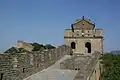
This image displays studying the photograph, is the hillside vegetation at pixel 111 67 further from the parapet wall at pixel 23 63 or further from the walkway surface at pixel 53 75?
the walkway surface at pixel 53 75

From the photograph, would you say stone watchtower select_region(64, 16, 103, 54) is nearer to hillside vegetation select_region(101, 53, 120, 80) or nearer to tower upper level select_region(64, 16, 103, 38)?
tower upper level select_region(64, 16, 103, 38)

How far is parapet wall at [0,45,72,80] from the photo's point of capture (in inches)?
396

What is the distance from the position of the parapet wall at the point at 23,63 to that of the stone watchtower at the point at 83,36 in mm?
7261

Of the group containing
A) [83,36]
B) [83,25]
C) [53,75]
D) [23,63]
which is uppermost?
[83,25]

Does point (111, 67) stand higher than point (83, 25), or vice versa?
point (83, 25)

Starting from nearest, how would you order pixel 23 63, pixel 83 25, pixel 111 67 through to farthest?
1. pixel 23 63
2. pixel 111 67
3. pixel 83 25

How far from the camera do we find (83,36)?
23812mm

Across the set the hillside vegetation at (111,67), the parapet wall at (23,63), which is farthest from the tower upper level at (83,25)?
the parapet wall at (23,63)

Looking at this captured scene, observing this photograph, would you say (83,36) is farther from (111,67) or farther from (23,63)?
(23,63)

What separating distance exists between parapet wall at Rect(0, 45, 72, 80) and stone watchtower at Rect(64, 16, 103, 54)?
7261 millimetres

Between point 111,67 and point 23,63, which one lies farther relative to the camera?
point 111,67

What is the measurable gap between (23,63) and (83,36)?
500 inches

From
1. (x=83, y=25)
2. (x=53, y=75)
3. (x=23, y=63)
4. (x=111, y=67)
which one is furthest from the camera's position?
(x=83, y=25)

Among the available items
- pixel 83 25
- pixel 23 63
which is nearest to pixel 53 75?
pixel 23 63
